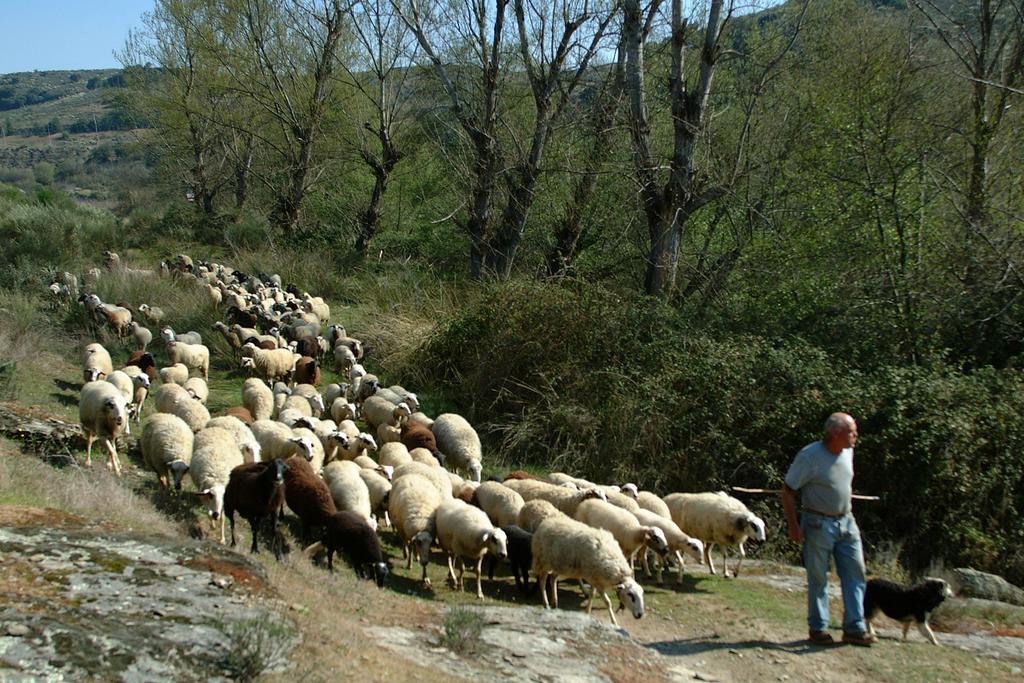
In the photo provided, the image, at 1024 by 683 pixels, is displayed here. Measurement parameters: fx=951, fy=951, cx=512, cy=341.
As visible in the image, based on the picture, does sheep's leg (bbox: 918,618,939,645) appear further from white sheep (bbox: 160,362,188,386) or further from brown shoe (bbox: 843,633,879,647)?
white sheep (bbox: 160,362,188,386)

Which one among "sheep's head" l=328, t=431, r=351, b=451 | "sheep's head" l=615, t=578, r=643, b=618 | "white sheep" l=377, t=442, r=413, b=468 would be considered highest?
"sheep's head" l=328, t=431, r=351, b=451

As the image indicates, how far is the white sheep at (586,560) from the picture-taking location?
8219 mm

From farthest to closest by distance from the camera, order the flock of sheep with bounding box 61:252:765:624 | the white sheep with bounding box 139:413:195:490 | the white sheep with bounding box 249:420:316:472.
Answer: the white sheep with bounding box 249:420:316:472 → the white sheep with bounding box 139:413:195:490 → the flock of sheep with bounding box 61:252:765:624

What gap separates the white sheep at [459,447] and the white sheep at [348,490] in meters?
2.94

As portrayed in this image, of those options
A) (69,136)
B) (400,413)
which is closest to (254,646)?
(400,413)

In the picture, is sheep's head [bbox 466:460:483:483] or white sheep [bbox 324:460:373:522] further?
sheep's head [bbox 466:460:483:483]

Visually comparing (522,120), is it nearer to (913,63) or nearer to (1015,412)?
(913,63)

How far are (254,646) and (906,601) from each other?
18.4 feet

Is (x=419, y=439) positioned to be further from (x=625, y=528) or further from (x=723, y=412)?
(x=625, y=528)

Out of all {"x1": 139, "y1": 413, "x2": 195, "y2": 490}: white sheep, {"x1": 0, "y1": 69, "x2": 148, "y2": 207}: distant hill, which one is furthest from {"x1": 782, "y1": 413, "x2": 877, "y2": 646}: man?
{"x1": 0, "y1": 69, "x2": 148, "y2": 207}: distant hill

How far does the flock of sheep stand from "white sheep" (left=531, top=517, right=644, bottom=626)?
1cm

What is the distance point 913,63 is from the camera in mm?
17891

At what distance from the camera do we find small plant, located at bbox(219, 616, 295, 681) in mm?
4949

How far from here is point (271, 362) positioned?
16703mm
